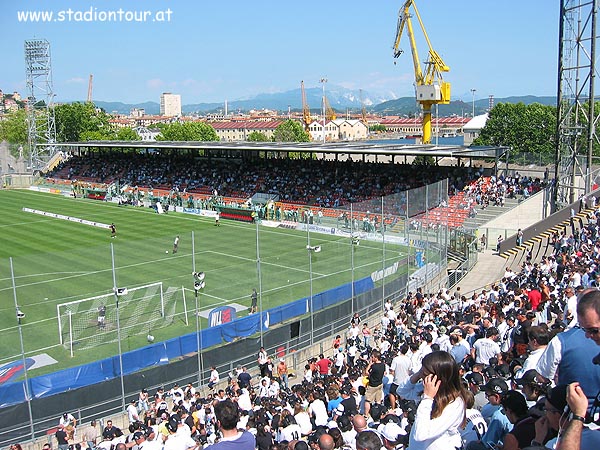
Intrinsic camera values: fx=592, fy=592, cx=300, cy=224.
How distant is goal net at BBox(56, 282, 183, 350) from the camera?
55.6ft

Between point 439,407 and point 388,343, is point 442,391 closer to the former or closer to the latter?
point 439,407

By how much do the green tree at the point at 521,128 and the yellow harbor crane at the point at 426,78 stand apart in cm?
1701

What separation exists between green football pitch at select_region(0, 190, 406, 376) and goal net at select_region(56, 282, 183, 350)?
0.14 metres

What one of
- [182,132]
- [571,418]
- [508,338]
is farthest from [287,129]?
[571,418]

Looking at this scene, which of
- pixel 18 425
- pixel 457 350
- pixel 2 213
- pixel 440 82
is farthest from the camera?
pixel 440 82

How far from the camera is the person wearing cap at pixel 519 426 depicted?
4.34 m

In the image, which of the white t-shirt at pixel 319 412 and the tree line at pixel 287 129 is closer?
the white t-shirt at pixel 319 412

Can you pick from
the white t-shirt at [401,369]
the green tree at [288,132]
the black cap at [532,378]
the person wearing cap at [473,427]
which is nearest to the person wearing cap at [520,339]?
the white t-shirt at [401,369]

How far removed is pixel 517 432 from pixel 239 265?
850 inches

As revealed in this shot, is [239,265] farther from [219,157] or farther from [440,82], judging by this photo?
[440,82]

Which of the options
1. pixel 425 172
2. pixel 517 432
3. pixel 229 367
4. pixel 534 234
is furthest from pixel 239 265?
pixel 425 172

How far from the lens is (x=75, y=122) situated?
114 m

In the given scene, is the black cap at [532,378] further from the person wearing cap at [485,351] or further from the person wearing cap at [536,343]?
the person wearing cap at [485,351]

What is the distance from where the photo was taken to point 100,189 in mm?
58875
